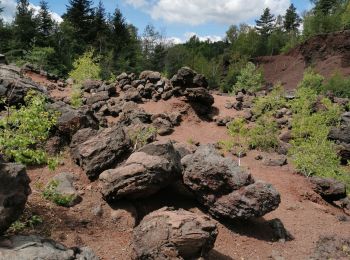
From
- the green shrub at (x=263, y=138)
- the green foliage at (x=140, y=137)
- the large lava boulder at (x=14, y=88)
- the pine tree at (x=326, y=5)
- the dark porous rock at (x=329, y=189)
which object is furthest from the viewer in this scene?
the pine tree at (x=326, y=5)

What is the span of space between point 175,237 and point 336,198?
26.5ft

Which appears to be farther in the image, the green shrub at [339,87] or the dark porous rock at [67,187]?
the green shrub at [339,87]

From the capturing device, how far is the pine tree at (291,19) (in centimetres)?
8550

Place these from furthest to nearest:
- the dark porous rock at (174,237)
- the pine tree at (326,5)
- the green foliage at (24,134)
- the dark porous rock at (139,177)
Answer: the pine tree at (326,5), the dark porous rock at (139,177), the green foliage at (24,134), the dark porous rock at (174,237)

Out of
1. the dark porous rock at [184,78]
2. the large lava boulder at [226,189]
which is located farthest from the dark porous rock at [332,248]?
the dark porous rock at [184,78]

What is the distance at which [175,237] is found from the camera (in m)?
6.00

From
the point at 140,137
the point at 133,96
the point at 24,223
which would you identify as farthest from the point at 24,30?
the point at 24,223

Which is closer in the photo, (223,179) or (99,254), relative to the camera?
(99,254)

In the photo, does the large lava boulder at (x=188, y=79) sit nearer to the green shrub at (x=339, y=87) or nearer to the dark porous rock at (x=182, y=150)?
the dark porous rock at (x=182, y=150)

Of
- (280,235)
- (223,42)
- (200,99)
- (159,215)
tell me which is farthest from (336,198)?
(223,42)

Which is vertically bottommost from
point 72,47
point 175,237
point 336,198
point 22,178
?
point 336,198

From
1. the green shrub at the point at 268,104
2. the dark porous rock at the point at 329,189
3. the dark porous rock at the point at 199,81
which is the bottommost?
the dark porous rock at the point at 329,189

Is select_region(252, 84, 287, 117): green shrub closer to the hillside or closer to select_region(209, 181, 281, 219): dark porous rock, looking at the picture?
select_region(209, 181, 281, 219): dark porous rock

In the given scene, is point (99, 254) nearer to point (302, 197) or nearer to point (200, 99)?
point (302, 197)
